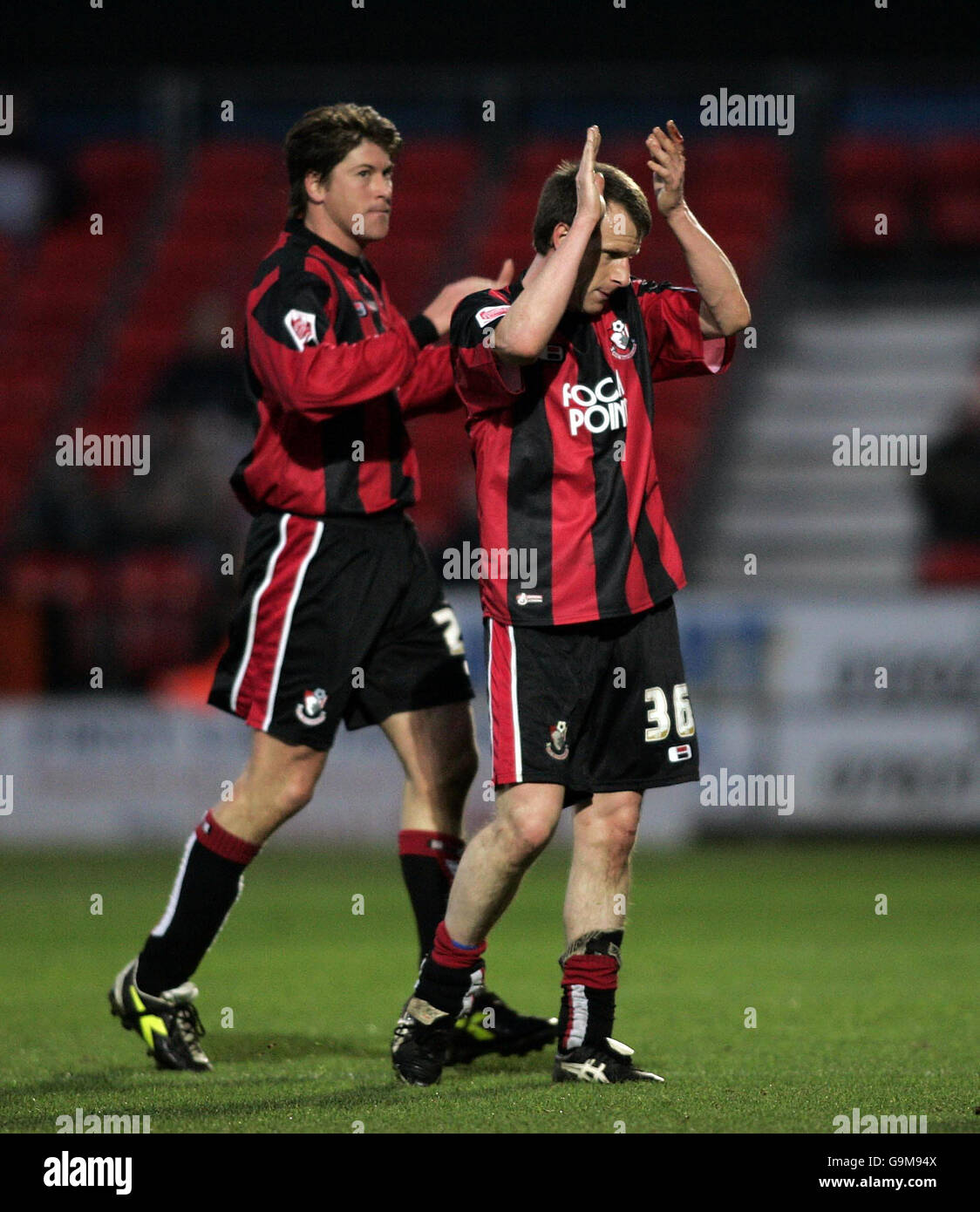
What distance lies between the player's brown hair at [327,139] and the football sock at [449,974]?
6.24 feet

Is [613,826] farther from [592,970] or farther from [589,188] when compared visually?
[589,188]

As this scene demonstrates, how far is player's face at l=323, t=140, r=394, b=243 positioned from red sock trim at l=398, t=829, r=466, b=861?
59.4 inches

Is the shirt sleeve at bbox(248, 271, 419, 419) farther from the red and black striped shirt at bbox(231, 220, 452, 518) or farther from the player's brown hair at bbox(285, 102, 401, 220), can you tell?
the player's brown hair at bbox(285, 102, 401, 220)

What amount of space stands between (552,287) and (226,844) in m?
1.64

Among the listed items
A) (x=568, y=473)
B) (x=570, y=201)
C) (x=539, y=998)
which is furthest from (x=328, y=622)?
(x=539, y=998)

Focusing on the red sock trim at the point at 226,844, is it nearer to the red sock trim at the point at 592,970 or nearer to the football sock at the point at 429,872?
the football sock at the point at 429,872

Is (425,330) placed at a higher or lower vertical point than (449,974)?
higher

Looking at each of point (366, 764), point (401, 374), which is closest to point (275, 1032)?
point (401, 374)

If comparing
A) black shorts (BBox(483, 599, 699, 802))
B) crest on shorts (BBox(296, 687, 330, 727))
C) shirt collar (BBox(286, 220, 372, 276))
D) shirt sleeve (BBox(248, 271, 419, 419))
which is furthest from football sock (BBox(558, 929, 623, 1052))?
shirt collar (BBox(286, 220, 372, 276))

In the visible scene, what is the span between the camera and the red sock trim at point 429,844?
478cm

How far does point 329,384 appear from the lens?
14.6 ft

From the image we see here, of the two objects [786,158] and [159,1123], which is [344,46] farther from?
[159,1123]

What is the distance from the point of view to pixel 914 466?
13453 mm

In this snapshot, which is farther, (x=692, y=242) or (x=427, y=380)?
(x=427, y=380)
